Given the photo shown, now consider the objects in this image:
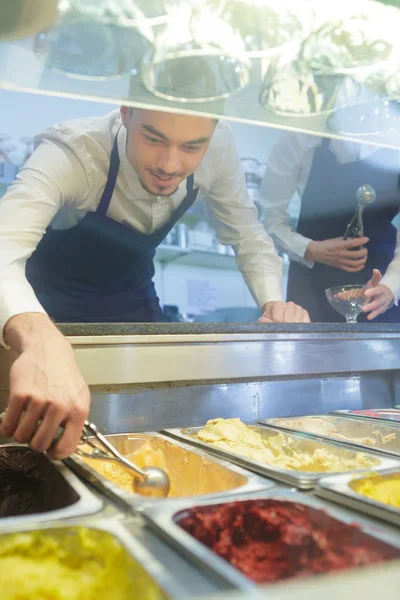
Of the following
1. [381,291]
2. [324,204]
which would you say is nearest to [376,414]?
[381,291]

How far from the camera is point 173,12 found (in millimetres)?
979

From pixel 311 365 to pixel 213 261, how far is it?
2.80 meters

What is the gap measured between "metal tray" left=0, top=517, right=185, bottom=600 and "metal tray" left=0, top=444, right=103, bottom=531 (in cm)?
1

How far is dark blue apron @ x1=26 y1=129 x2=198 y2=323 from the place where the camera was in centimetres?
207

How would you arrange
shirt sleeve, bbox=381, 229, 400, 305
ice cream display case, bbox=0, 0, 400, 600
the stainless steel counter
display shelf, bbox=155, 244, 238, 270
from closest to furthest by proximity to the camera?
ice cream display case, bbox=0, 0, 400, 600
the stainless steel counter
shirt sleeve, bbox=381, 229, 400, 305
display shelf, bbox=155, 244, 238, 270

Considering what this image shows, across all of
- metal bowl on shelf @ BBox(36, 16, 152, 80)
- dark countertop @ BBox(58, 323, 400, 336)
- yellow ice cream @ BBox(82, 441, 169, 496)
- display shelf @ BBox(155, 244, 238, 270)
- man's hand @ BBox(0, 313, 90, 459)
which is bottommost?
yellow ice cream @ BBox(82, 441, 169, 496)

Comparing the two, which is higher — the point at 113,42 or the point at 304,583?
the point at 113,42

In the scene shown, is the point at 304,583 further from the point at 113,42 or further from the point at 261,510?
the point at 113,42

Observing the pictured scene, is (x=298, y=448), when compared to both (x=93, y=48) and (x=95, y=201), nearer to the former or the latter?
(x=93, y=48)

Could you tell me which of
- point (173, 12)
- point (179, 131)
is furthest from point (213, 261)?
point (173, 12)

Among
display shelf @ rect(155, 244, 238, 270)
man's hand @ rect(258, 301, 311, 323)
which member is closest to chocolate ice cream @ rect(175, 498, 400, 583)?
man's hand @ rect(258, 301, 311, 323)

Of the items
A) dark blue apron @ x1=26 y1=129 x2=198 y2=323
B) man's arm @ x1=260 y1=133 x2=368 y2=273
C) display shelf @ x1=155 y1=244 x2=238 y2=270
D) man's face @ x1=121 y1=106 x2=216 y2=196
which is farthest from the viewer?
display shelf @ x1=155 y1=244 x2=238 y2=270

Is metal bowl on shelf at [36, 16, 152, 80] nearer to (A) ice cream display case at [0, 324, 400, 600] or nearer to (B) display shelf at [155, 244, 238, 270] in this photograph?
(A) ice cream display case at [0, 324, 400, 600]

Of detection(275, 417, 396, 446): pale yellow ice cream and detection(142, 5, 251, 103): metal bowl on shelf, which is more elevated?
detection(142, 5, 251, 103): metal bowl on shelf
